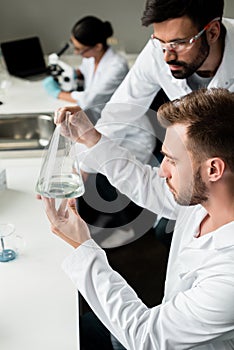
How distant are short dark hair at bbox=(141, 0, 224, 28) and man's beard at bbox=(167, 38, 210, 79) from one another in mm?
79

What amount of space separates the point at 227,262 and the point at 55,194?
498mm

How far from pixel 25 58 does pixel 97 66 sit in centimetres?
56

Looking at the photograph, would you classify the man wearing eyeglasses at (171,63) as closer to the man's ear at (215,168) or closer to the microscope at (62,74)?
the man's ear at (215,168)

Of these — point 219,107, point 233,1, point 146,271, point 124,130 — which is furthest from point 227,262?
point 233,1

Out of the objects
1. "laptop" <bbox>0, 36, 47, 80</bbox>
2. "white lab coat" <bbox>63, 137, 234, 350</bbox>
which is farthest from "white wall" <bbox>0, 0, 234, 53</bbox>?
"white lab coat" <bbox>63, 137, 234, 350</bbox>

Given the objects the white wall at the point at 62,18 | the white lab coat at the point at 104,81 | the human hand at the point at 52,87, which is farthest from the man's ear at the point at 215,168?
the white wall at the point at 62,18

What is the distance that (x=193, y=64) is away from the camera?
1698 mm

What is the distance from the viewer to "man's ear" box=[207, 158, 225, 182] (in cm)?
107

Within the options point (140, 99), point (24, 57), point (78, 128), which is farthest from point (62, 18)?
point (78, 128)

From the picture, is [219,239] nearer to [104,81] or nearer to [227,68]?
[227,68]

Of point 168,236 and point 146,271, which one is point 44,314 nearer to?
point 168,236

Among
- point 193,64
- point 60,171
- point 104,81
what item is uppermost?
point 193,64

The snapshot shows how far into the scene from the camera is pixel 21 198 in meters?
1.73

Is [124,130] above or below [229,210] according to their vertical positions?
below
